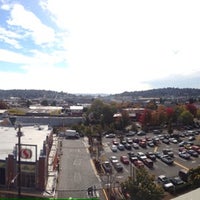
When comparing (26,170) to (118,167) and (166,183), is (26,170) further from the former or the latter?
(166,183)

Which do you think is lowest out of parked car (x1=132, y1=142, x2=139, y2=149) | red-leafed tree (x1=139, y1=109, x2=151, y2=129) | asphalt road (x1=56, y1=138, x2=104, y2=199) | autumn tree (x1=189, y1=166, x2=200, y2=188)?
asphalt road (x1=56, y1=138, x2=104, y2=199)

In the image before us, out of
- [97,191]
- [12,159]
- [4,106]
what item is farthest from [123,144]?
[4,106]

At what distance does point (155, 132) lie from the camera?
4166 centimetres

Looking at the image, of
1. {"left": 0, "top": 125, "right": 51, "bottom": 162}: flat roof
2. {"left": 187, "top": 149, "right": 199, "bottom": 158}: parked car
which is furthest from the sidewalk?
{"left": 187, "top": 149, "right": 199, "bottom": 158}: parked car

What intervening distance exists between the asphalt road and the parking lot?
1.43 metres

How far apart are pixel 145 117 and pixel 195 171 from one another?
1053 inches

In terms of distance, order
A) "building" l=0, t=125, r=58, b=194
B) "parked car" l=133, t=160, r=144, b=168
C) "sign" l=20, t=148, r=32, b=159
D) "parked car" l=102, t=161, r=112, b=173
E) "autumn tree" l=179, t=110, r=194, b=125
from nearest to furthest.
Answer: "building" l=0, t=125, r=58, b=194 < "sign" l=20, t=148, r=32, b=159 < "parked car" l=102, t=161, r=112, b=173 < "parked car" l=133, t=160, r=144, b=168 < "autumn tree" l=179, t=110, r=194, b=125

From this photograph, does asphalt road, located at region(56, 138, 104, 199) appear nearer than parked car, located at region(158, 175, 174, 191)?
Yes

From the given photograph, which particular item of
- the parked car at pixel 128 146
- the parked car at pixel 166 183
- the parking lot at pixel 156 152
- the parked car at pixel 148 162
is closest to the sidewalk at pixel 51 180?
the parking lot at pixel 156 152

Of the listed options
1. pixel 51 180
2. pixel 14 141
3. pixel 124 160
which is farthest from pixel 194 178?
pixel 14 141

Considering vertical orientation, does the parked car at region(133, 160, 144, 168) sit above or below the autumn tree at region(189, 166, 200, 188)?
below

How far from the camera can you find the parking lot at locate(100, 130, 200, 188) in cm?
2370

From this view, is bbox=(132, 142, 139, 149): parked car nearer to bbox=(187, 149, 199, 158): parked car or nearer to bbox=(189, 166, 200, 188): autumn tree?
bbox=(187, 149, 199, 158): parked car

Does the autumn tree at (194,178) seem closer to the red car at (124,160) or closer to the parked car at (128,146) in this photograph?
the red car at (124,160)
